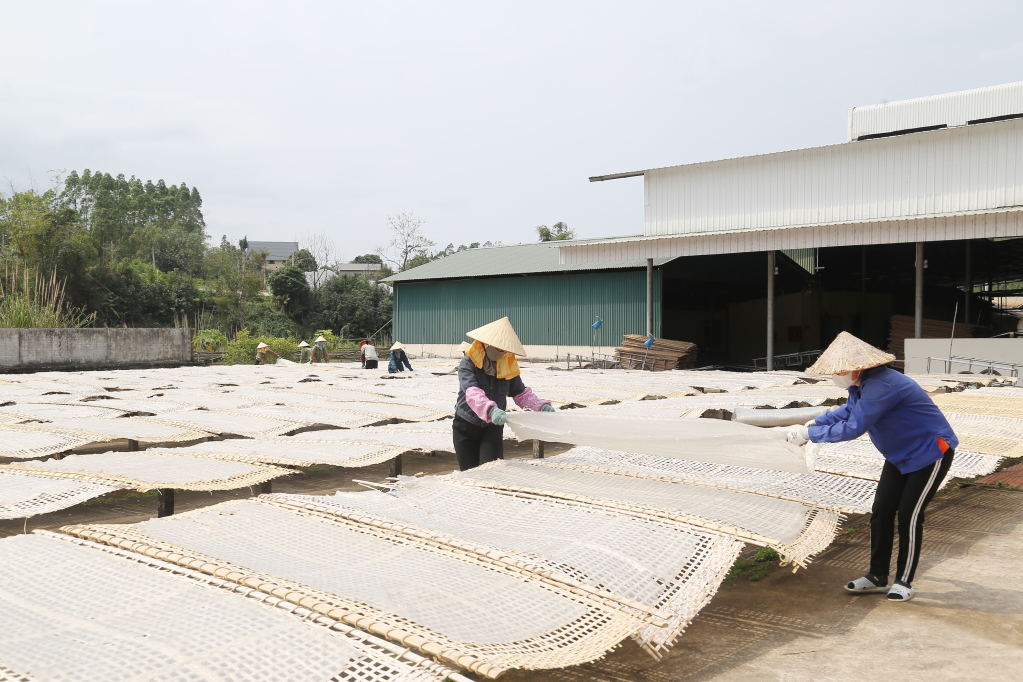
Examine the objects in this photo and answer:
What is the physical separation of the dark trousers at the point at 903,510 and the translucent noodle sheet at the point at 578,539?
3.43ft

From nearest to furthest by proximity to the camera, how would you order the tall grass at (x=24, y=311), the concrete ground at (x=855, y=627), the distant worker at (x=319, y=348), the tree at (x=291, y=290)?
the concrete ground at (x=855, y=627) < the tall grass at (x=24, y=311) < the distant worker at (x=319, y=348) < the tree at (x=291, y=290)

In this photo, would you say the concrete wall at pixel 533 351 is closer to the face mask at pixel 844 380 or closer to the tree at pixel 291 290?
the tree at pixel 291 290

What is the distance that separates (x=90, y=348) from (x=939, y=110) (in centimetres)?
2319

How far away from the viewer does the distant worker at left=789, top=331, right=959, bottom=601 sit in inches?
145

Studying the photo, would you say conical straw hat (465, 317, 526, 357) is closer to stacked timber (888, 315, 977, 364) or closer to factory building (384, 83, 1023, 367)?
factory building (384, 83, 1023, 367)

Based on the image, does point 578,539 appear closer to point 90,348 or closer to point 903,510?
point 903,510

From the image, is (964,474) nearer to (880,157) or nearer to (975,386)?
(975,386)

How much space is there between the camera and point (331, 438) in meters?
6.27

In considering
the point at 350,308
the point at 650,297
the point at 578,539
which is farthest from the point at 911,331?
the point at 350,308

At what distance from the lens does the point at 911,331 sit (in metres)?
20.0

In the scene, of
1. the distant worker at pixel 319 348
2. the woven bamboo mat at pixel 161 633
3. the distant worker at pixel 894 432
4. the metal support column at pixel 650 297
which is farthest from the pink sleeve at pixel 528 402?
the distant worker at pixel 319 348

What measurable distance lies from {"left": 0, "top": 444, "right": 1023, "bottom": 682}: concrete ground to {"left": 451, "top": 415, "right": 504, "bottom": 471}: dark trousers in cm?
160

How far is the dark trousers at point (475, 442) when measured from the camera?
4.85 metres

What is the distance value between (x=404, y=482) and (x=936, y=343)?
14063 mm
